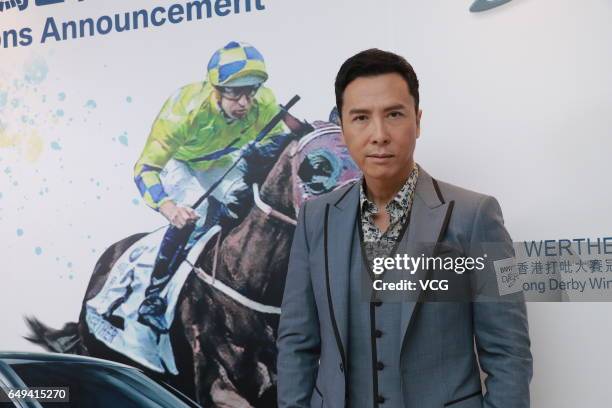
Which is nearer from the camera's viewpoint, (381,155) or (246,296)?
(381,155)

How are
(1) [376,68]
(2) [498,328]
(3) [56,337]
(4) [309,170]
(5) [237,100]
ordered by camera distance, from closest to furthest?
(2) [498,328], (1) [376,68], (4) [309,170], (5) [237,100], (3) [56,337]

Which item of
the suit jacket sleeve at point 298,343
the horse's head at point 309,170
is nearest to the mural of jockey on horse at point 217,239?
the horse's head at point 309,170

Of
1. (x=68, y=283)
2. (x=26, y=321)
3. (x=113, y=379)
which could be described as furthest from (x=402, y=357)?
(x=26, y=321)

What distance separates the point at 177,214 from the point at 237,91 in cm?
50

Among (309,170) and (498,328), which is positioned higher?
(309,170)

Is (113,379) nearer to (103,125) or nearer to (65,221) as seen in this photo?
(65,221)

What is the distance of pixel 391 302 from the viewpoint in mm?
1619

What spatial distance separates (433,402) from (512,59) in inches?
43.0

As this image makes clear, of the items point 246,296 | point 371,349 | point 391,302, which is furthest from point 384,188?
point 246,296

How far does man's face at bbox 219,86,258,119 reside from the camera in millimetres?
2383

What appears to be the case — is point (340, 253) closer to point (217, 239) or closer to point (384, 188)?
point (384, 188)

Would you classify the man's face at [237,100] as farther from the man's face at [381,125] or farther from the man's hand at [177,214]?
the man's face at [381,125]

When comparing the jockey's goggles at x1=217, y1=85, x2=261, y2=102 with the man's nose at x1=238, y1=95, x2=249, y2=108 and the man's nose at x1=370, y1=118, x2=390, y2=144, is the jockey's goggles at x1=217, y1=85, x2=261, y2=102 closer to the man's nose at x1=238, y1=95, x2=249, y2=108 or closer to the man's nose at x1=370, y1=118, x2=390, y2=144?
the man's nose at x1=238, y1=95, x2=249, y2=108

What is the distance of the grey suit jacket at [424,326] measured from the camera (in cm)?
155
